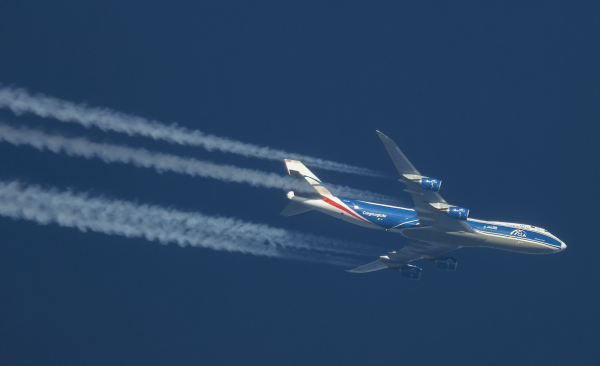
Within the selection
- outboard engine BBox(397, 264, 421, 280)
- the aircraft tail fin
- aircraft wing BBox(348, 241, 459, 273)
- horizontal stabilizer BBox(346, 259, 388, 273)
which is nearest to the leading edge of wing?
the aircraft tail fin

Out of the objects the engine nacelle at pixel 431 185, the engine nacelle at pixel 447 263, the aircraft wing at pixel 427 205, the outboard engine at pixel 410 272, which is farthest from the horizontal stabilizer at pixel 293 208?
the engine nacelle at pixel 447 263

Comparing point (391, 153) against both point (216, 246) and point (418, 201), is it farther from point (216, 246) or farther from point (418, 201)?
point (216, 246)

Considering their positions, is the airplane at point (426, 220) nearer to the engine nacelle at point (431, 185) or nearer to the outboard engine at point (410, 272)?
the engine nacelle at point (431, 185)

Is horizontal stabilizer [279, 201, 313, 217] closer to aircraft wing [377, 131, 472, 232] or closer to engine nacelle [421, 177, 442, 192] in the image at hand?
aircraft wing [377, 131, 472, 232]

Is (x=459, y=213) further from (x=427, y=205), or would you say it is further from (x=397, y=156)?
(x=397, y=156)

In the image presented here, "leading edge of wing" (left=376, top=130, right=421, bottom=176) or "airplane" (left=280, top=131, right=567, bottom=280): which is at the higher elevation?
"leading edge of wing" (left=376, top=130, right=421, bottom=176)

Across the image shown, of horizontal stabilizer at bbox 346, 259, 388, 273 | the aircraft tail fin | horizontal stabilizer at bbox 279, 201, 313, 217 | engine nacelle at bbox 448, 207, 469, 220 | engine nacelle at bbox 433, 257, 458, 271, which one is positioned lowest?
horizontal stabilizer at bbox 346, 259, 388, 273

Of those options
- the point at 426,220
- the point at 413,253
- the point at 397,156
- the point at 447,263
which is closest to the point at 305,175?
the point at 397,156
